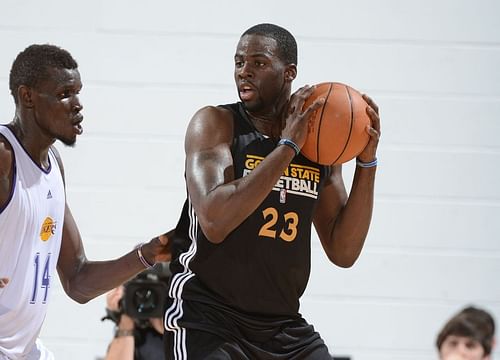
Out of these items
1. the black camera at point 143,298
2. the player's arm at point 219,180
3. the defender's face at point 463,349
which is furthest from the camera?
the black camera at point 143,298

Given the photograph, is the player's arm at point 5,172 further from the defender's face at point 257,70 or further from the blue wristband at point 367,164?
the blue wristband at point 367,164

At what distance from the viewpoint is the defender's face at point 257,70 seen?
145 inches

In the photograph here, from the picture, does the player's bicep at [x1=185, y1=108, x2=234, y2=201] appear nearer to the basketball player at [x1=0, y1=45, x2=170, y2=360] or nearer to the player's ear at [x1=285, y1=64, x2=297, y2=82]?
the player's ear at [x1=285, y1=64, x2=297, y2=82]

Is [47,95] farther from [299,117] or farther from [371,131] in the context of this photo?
[371,131]

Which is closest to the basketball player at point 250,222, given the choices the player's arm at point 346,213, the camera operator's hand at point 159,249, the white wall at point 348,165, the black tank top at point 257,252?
the black tank top at point 257,252

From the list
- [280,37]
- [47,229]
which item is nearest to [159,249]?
[47,229]

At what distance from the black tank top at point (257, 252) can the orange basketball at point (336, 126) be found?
0.11 metres

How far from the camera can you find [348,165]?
6281 millimetres

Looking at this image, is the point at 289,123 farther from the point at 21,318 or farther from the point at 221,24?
the point at 221,24

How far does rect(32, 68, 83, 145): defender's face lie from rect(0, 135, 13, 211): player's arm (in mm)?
189

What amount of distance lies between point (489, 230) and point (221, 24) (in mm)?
2264

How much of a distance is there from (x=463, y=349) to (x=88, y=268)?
167 cm

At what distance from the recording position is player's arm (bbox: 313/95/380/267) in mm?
3883

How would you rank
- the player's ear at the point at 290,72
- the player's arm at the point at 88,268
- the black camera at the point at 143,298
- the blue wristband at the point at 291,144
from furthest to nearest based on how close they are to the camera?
the black camera at the point at 143,298 → the player's arm at the point at 88,268 → the player's ear at the point at 290,72 → the blue wristband at the point at 291,144
